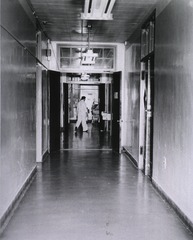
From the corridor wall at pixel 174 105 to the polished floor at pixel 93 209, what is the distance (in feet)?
1.03

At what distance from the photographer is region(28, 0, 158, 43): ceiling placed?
608cm

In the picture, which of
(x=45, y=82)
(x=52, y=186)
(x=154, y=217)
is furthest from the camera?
(x=45, y=82)

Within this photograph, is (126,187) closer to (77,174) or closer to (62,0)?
(77,174)

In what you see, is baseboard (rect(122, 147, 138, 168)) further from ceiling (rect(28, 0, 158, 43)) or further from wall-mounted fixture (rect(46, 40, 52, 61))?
wall-mounted fixture (rect(46, 40, 52, 61))

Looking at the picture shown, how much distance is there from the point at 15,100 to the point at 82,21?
3.42 metres

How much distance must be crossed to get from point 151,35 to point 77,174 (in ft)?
9.88

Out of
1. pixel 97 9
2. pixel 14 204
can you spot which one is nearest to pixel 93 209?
pixel 14 204

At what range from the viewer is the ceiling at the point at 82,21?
6.08 m

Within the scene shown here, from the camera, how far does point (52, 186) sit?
560 cm

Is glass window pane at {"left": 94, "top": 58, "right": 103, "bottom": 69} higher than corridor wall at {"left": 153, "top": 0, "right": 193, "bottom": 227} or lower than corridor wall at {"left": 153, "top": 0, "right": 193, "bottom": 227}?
higher

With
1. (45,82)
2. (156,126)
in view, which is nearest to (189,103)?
(156,126)

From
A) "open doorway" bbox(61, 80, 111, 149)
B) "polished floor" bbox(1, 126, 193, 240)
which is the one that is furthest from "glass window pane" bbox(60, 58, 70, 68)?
"polished floor" bbox(1, 126, 193, 240)

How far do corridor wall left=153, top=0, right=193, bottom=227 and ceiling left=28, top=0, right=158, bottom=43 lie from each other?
37.0 inches

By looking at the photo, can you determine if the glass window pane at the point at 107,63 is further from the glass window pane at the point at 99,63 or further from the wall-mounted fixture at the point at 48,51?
the wall-mounted fixture at the point at 48,51
